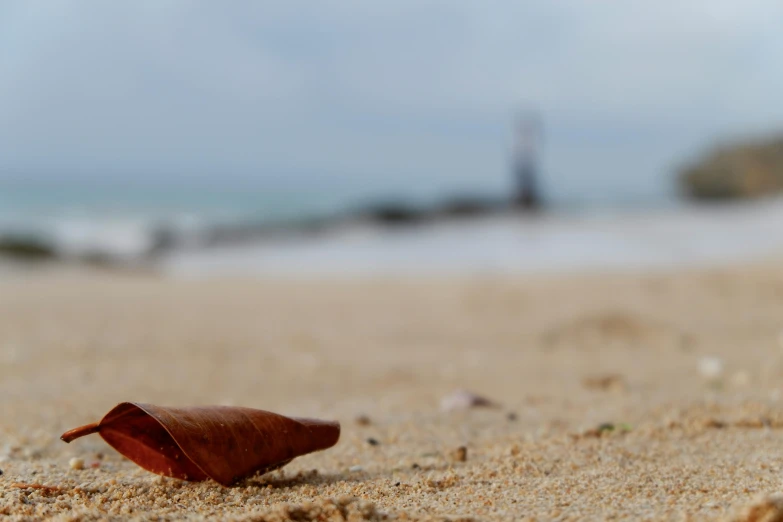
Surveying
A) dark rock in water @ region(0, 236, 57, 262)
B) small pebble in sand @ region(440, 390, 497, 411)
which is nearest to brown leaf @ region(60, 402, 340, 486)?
small pebble in sand @ region(440, 390, 497, 411)

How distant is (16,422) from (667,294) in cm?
491

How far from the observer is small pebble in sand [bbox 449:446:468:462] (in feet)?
7.39

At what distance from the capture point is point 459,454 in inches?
89.4

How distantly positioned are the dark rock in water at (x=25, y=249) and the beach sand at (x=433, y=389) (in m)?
6.33

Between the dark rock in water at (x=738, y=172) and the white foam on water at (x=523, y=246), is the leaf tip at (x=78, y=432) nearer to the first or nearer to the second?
the white foam on water at (x=523, y=246)

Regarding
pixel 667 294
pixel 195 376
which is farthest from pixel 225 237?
pixel 195 376

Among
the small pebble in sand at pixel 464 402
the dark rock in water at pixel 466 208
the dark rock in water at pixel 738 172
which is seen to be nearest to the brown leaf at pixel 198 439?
the small pebble in sand at pixel 464 402

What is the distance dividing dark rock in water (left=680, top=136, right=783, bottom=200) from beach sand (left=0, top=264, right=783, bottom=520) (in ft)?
37.2

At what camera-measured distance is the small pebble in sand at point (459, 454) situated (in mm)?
2254

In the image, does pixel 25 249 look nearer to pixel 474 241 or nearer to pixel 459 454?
pixel 474 241

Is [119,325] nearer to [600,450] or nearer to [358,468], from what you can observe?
[358,468]

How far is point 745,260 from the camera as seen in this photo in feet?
26.9

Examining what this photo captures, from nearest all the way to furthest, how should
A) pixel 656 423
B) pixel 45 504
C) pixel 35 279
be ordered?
1. pixel 45 504
2. pixel 656 423
3. pixel 35 279

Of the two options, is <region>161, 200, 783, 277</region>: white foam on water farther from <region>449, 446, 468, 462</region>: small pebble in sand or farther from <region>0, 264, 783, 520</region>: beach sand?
<region>449, 446, 468, 462</region>: small pebble in sand
